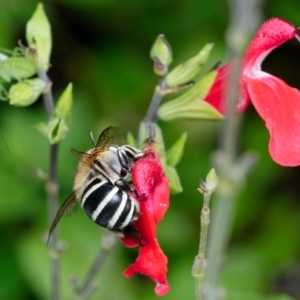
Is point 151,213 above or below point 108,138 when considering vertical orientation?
below

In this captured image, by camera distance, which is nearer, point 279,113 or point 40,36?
point 279,113

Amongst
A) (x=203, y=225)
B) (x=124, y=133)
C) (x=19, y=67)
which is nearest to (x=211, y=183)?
(x=203, y=225)

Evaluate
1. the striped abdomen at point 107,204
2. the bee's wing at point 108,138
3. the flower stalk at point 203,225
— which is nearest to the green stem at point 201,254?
the flower stalk at point 203,225

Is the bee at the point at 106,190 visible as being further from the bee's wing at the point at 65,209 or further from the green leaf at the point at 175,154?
the green leaf at the point at 175,154

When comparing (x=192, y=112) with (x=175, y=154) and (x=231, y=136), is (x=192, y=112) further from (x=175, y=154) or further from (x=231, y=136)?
(x=231, y=136)

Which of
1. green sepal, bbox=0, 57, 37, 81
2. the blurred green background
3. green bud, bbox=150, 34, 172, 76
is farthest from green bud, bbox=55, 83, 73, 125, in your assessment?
the blurred green background

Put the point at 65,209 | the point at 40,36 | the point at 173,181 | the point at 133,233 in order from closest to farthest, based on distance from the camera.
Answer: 1. the point at 65,209
2. the point at 133,233
3. the point at 173,181
4. the point at 40,36

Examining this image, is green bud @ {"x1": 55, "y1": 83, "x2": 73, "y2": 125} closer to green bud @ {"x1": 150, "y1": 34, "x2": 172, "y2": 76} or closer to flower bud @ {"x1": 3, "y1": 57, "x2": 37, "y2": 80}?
flower bud @ {"x1": 3, "y1": 57, "x2": 37, "y2": 80}
